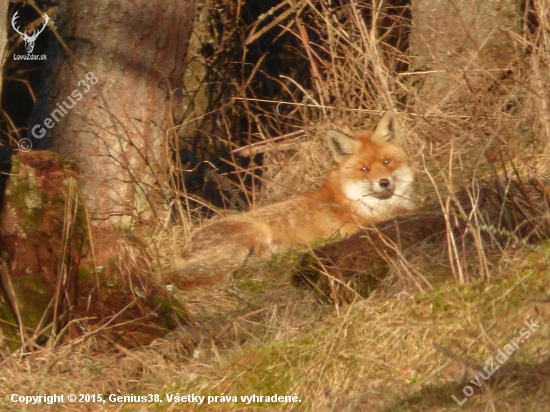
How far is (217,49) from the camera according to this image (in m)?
10.1

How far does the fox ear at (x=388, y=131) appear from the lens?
6398 mm

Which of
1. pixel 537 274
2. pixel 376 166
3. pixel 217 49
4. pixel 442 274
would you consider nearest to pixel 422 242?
pixel 442 274

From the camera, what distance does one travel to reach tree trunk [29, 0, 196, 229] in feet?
22.2

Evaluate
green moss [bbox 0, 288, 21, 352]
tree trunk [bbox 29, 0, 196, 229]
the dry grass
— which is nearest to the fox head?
the dry grass

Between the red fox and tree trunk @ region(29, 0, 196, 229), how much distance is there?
1.05 m

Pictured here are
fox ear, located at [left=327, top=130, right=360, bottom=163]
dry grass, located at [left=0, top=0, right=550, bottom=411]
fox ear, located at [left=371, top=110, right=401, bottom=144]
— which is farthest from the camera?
fox ear, located at [left=327, top=130, right=360, bottom=163]

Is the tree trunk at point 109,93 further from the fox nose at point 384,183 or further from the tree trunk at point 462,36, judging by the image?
the tree trunk at point 462,36

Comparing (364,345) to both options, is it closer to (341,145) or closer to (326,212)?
(326,212)

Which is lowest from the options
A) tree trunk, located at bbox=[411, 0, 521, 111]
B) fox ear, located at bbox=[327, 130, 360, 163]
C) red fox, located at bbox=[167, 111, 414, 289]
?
red fox, located at bbox=[167, 111, 414, 289]

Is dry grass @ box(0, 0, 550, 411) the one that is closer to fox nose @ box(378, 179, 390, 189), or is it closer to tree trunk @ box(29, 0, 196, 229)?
fox nose @ box(378, 179, 390, 189)

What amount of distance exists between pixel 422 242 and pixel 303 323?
3.15 feet

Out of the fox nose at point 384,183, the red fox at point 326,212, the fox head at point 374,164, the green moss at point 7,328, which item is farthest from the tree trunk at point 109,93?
the fox nose at point 384,183

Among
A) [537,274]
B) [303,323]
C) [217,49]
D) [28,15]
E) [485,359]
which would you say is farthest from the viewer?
[28,15]

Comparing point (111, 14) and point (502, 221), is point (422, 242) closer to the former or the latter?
point (502, 221)
